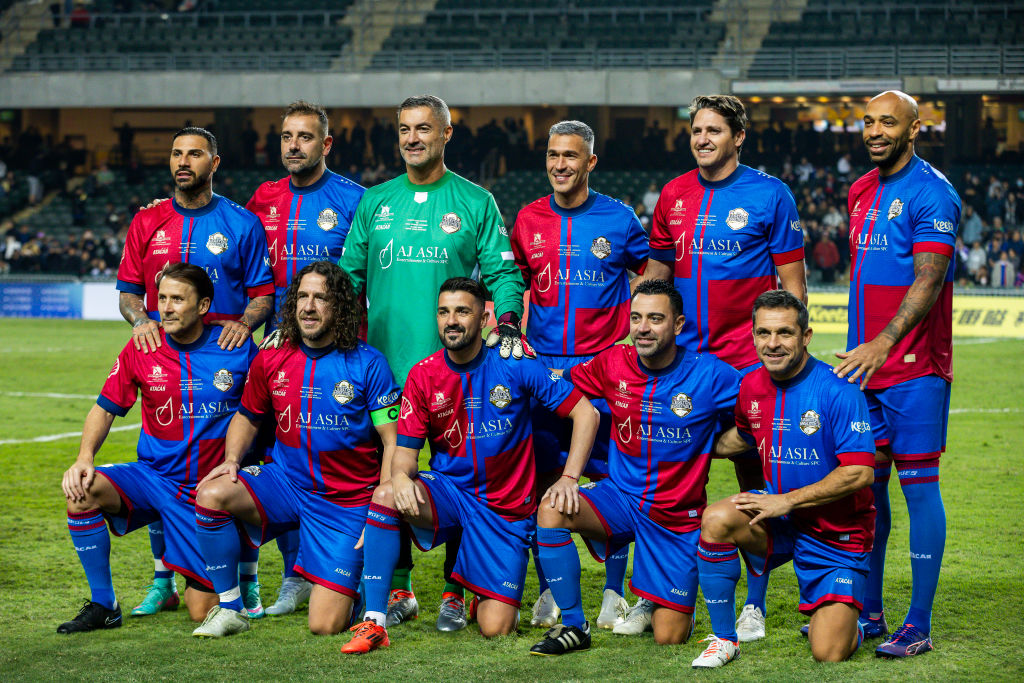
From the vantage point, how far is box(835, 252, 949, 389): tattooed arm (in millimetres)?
4645

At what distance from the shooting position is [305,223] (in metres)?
6.15

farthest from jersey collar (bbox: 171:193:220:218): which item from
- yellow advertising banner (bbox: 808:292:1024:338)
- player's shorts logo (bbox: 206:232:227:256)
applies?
Result: yellow advertising banner (bbox: 808:292:1024:338)

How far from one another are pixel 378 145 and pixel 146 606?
90.3 ft

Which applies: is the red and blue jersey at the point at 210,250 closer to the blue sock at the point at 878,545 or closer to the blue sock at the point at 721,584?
the blue sock at the point at 721,584

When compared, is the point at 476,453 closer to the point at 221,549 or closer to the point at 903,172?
the point at 221,549

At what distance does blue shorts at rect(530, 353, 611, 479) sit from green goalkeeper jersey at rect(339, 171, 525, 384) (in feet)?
1.57

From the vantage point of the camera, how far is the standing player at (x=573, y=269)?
5594 millimetres

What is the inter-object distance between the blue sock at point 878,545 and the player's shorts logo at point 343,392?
2395 mm

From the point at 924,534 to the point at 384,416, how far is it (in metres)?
2.46

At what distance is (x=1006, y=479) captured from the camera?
8734 millimetres

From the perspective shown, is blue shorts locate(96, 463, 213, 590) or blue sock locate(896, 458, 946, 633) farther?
blue shorts locate(96, 463, 213, 590)

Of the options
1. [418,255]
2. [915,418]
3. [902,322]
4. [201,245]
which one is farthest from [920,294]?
[201,245]

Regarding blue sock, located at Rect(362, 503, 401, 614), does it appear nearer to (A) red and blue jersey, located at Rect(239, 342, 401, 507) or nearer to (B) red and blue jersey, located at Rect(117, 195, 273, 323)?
(A) red and blue jersey, located at Rect(239, 342, 401, 507)

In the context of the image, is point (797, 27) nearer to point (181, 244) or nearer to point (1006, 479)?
point (1006, 479)
